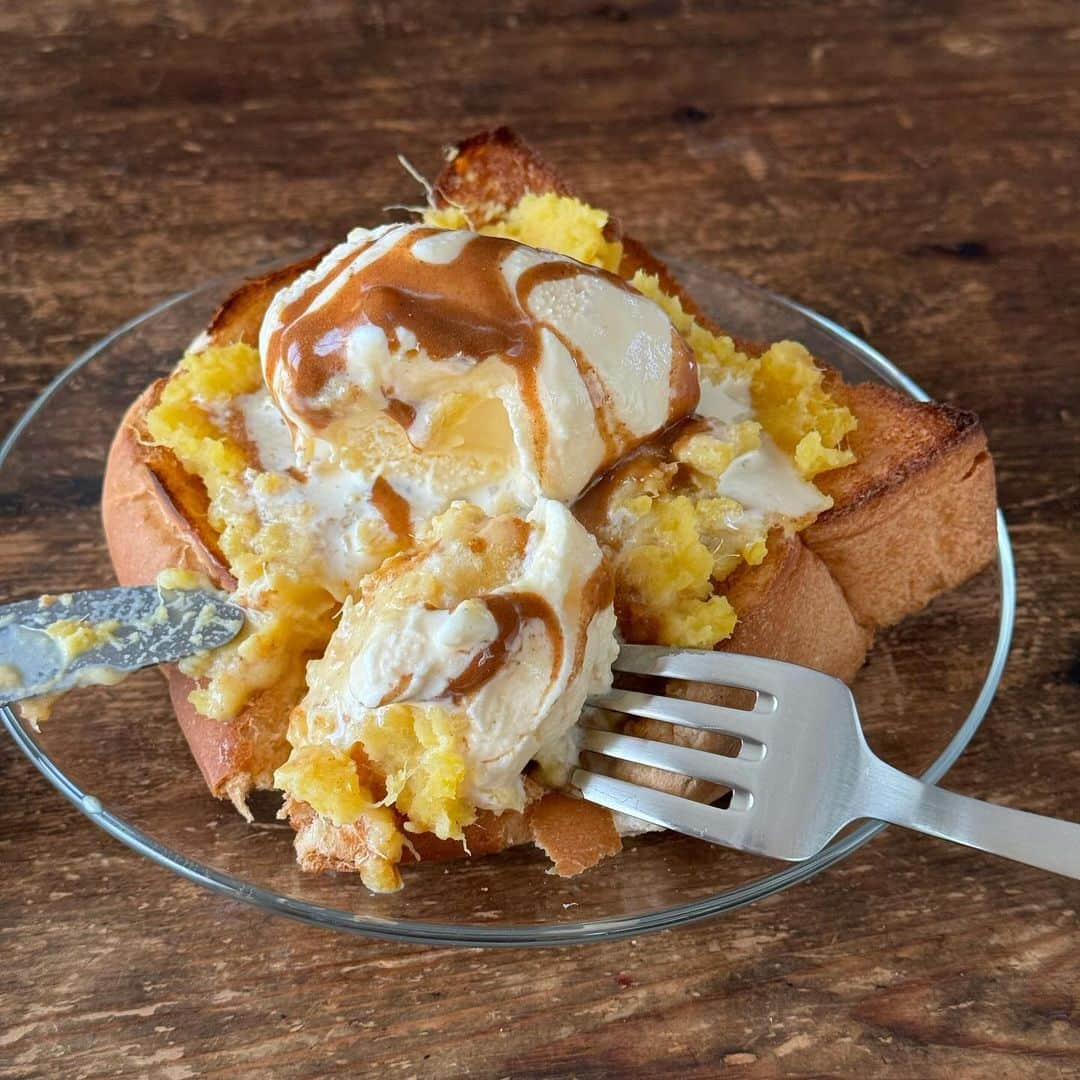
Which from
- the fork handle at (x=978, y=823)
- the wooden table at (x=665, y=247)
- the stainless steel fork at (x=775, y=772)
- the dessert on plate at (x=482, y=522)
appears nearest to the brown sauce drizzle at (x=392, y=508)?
the dessert on plate at (x=482, y=522)

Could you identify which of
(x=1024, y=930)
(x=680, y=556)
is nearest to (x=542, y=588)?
(x=680, y=556)

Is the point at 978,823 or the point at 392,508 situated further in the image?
the point at 392,508

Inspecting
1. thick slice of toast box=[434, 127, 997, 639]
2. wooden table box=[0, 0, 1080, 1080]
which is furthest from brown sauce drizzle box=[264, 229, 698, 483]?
wooden table box=[0, 0, 1080, 1080]

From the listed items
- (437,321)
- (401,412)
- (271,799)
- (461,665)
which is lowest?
(271,799)

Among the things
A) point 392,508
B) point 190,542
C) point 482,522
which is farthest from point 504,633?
point 190,542

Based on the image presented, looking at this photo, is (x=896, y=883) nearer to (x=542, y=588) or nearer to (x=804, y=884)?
(x=804, y=884)

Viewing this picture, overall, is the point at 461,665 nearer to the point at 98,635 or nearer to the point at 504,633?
the point at 504,633

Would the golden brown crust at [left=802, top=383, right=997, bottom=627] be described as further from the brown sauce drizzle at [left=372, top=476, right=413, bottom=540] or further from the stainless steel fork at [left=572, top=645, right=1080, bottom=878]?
the brown sauce drizzle at [left=372, top=476, right=413, bottom=540]
